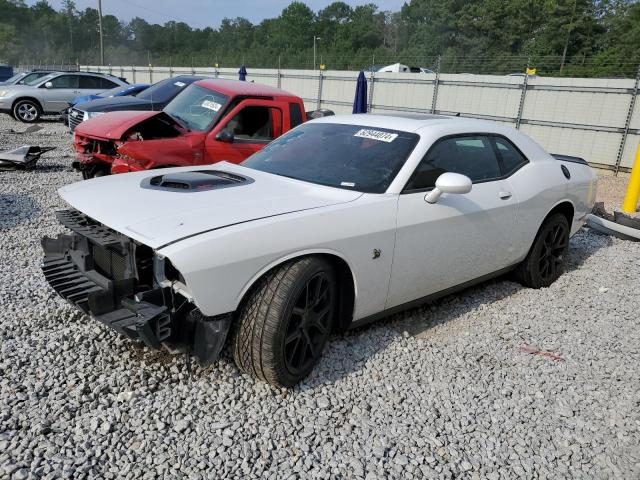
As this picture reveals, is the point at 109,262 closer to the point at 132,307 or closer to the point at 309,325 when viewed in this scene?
the point at 132,307

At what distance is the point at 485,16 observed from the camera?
55375 mm

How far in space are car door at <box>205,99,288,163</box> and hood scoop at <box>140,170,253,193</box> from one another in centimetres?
296

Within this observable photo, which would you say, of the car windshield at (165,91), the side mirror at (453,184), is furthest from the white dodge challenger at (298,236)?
the car windshield at (165,91)

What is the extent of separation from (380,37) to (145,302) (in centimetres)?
8997

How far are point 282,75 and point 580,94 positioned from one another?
11.2 meters

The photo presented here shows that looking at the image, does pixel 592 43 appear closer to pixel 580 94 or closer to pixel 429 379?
pixel 580 94

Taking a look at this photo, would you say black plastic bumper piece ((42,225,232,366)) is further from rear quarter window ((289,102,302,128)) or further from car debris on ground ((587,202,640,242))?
car debris on ground ((587,202,640,242))

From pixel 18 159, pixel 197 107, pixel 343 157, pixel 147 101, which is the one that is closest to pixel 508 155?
pixel 343 157

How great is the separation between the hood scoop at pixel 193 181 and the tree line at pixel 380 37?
1266 cm

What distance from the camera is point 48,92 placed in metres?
16.1

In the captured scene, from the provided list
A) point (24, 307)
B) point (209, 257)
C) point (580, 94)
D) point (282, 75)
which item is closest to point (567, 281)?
point (209, 257)

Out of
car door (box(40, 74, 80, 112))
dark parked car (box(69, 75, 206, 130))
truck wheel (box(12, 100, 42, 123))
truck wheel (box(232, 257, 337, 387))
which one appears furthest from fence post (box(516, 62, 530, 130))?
truck wheel (box(12, 100, 42, 123))

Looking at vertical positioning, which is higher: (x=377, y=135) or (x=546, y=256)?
(x=377, y=135)

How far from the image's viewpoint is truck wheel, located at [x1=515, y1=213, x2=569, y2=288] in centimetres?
480
